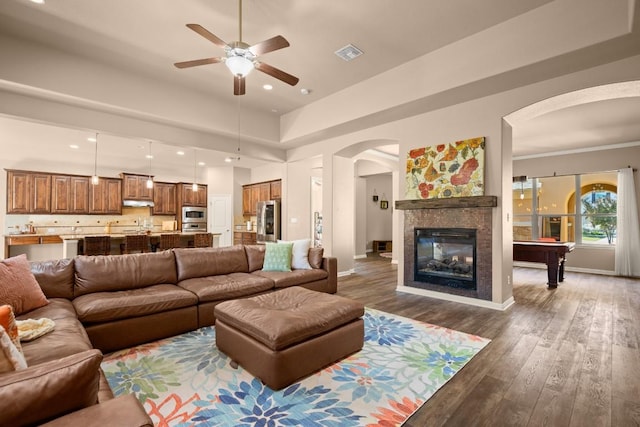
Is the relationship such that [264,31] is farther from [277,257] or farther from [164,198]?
[164,198]

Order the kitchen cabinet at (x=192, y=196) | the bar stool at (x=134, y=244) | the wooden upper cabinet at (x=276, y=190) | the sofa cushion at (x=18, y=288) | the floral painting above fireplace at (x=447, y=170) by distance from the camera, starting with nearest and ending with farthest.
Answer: the sofa cushion at (x=18, y=288) → the floral painting above fireplace at (x=447, y=170) → the bar stool at (x=134, y=244) → the wooden upper cabinet at (x=276, y=190) → the kitchen cabinet at (x=192, y=196)

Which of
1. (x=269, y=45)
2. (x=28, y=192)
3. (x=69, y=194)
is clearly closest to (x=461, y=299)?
(x=269, y=45)

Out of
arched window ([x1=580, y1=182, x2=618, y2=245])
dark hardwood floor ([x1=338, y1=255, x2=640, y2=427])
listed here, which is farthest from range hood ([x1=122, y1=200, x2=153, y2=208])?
arched window ([x1=580, y1=182, x2=618, y2=245])

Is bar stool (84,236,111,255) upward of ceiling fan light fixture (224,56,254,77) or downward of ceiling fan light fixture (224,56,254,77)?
downward

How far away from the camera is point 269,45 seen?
8.45 feet

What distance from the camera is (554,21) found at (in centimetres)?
301

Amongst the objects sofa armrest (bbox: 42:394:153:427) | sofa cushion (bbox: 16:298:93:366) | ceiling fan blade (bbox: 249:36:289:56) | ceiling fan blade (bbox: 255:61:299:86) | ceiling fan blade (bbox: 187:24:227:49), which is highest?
ceiling fan blade (bbox: 187:24:227:49)

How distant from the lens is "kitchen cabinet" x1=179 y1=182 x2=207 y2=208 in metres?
9.54

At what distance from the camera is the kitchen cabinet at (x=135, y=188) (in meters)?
8.66

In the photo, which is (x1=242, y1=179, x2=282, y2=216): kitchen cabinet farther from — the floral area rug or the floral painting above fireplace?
the floral area rug

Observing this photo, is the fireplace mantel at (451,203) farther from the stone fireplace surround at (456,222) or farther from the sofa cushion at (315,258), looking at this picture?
the sofa cushion at (315,258)

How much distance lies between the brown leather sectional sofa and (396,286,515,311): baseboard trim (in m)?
1.29

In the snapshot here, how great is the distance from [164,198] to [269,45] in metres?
8.29

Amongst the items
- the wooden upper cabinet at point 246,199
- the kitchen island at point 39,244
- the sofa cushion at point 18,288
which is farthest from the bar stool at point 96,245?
the wooden upper cabinet at point 246,199
